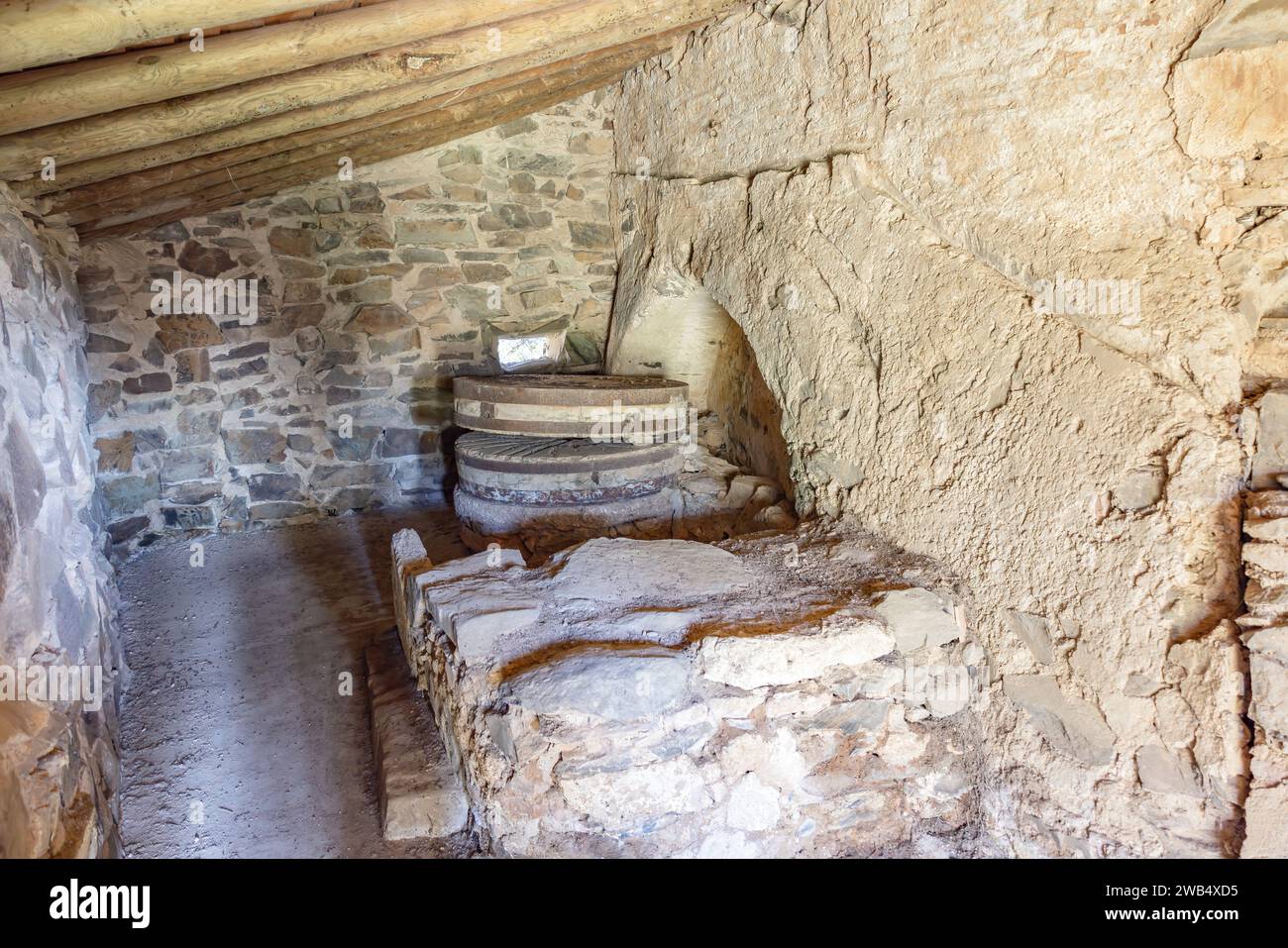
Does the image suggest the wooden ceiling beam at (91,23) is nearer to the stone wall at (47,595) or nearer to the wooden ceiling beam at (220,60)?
the wooden ceiling beam at (220,60)

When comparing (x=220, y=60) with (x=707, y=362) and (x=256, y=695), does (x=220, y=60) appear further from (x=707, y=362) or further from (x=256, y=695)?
(x=707, y=362)

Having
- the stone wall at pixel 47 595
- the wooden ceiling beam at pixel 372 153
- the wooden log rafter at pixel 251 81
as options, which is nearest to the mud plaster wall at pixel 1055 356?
the wooden log rafter at pixel 251 81

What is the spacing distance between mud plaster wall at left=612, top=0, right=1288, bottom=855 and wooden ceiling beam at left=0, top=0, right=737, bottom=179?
38.8 inches

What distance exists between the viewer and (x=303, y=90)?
108 inches

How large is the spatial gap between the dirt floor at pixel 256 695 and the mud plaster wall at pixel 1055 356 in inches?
71.3

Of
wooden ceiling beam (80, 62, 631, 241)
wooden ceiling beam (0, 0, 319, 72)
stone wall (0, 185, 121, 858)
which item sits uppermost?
wooden ceiling beam (80, 62, 631, 241)

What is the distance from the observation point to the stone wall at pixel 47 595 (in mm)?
1639

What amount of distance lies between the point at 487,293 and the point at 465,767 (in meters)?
3.44

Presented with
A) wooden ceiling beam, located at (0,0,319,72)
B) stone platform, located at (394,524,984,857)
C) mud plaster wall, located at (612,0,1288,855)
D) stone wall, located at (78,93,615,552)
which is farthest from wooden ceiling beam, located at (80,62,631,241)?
stone platform, located at (394,524,984,857)

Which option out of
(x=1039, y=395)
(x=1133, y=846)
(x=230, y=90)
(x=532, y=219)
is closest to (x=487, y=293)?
(x=532, y=219)

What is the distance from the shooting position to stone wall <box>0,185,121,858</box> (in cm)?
164

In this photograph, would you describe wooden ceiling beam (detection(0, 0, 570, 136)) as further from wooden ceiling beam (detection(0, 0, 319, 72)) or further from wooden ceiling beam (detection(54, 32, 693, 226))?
wooden ceiling beam (detection(54, 32, 693, 226))

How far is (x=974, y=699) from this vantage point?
242 cm

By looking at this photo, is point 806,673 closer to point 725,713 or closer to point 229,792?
point 725,713
